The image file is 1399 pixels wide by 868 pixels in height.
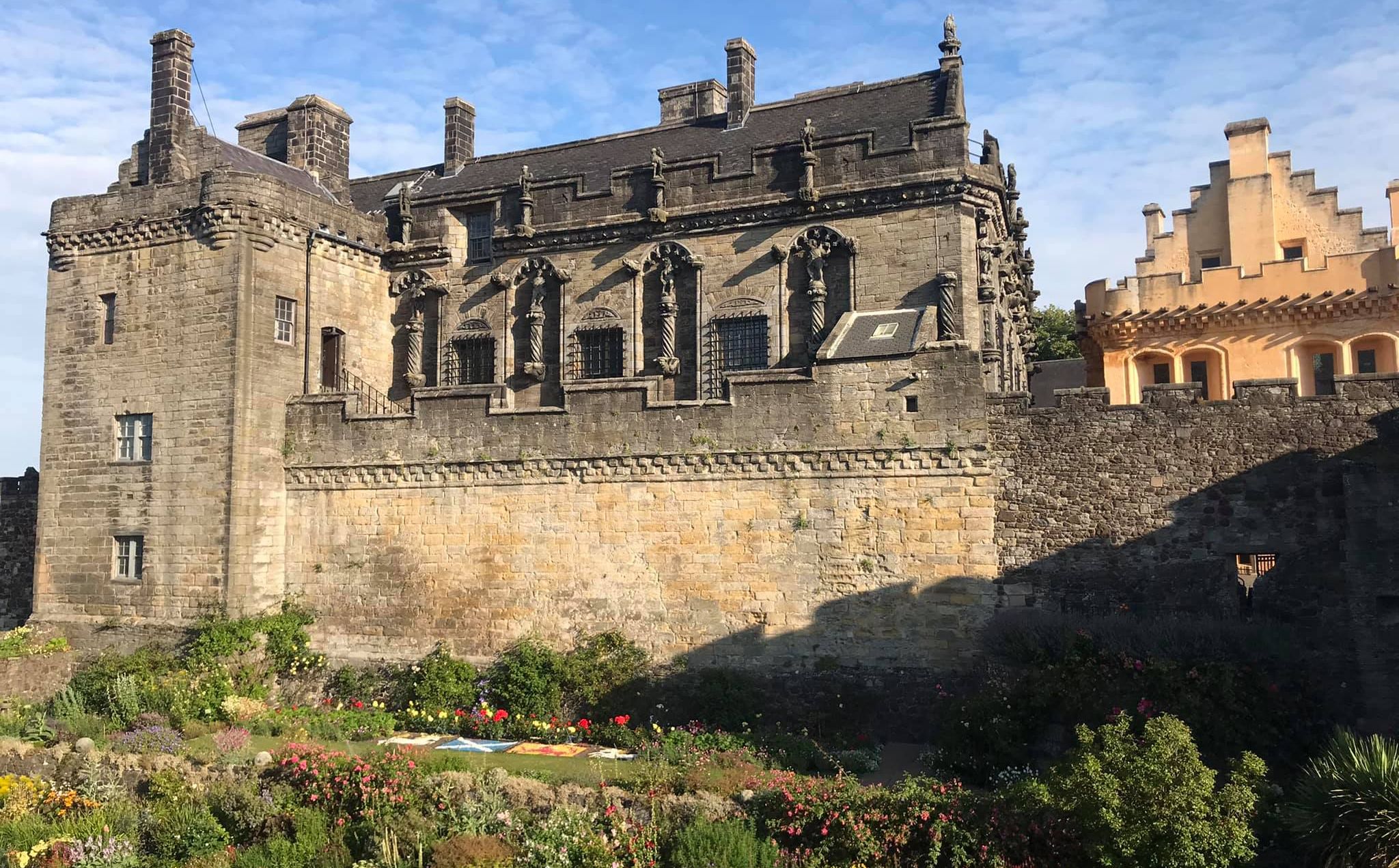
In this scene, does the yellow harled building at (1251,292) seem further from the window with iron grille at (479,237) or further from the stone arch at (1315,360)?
the window with iron grille at (479,237)

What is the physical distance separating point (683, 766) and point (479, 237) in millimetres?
15118

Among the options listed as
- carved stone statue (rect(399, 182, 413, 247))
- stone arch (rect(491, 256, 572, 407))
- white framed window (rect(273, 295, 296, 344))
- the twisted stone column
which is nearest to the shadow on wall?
stone arch (rect(491, 256, 572, 407))

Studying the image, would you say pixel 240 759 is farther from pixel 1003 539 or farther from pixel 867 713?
pixel 1003 539

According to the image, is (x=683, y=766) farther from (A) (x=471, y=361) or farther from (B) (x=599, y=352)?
(A) (x=471, y=361)

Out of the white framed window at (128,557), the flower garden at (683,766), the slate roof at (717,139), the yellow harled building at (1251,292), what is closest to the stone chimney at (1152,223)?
the yellow harled building at (1251,292)

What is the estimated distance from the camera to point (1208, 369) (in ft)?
96.0

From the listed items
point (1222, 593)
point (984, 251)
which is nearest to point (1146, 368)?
point (984, 251)

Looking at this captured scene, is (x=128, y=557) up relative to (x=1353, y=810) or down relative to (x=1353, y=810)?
up

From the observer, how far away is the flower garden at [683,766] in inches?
489

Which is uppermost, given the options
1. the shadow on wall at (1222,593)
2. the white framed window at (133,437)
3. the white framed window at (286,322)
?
the white framed window at (286,322)

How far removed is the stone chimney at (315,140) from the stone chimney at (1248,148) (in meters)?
23.4

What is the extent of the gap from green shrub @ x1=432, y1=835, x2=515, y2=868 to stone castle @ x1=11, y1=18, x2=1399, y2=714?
645 centimetres

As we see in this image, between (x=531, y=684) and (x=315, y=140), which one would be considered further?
(x=315, y=140)

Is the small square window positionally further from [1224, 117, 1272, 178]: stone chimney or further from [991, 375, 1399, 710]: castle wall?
[1224, 117, 1272, 178]: stone chimney
